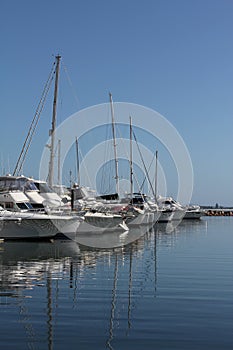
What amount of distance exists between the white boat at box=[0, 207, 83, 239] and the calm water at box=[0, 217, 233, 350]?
865 cm

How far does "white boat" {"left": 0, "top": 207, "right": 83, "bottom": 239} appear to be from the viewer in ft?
125

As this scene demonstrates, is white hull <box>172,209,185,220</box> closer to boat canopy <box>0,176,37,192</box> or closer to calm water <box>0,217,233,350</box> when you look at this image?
boat canopy <box>0,176,37,192</box>

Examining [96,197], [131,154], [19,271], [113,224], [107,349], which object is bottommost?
[107,349]

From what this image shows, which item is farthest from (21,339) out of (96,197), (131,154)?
(131,154)

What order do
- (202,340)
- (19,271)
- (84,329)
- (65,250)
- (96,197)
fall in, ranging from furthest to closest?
1. (96,197)
2. (65,250)
3. (19,271)
4. (84,329)
5. (202,340)

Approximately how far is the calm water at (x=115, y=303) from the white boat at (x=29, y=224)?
8647 millimetres

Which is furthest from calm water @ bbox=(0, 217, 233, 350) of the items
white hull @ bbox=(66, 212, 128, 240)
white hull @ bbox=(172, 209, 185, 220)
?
white hull @ bbox=(172, 209, 185, 220)

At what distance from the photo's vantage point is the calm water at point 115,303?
38.9 ft

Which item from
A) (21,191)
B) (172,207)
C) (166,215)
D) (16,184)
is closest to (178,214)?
(172,207)

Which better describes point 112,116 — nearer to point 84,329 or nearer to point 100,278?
point 100,278

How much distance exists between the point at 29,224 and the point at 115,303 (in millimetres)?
23489

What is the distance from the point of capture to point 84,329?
12.7 metres

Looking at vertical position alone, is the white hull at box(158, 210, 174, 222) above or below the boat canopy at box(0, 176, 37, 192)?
above

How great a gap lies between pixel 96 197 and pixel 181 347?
5847cm
